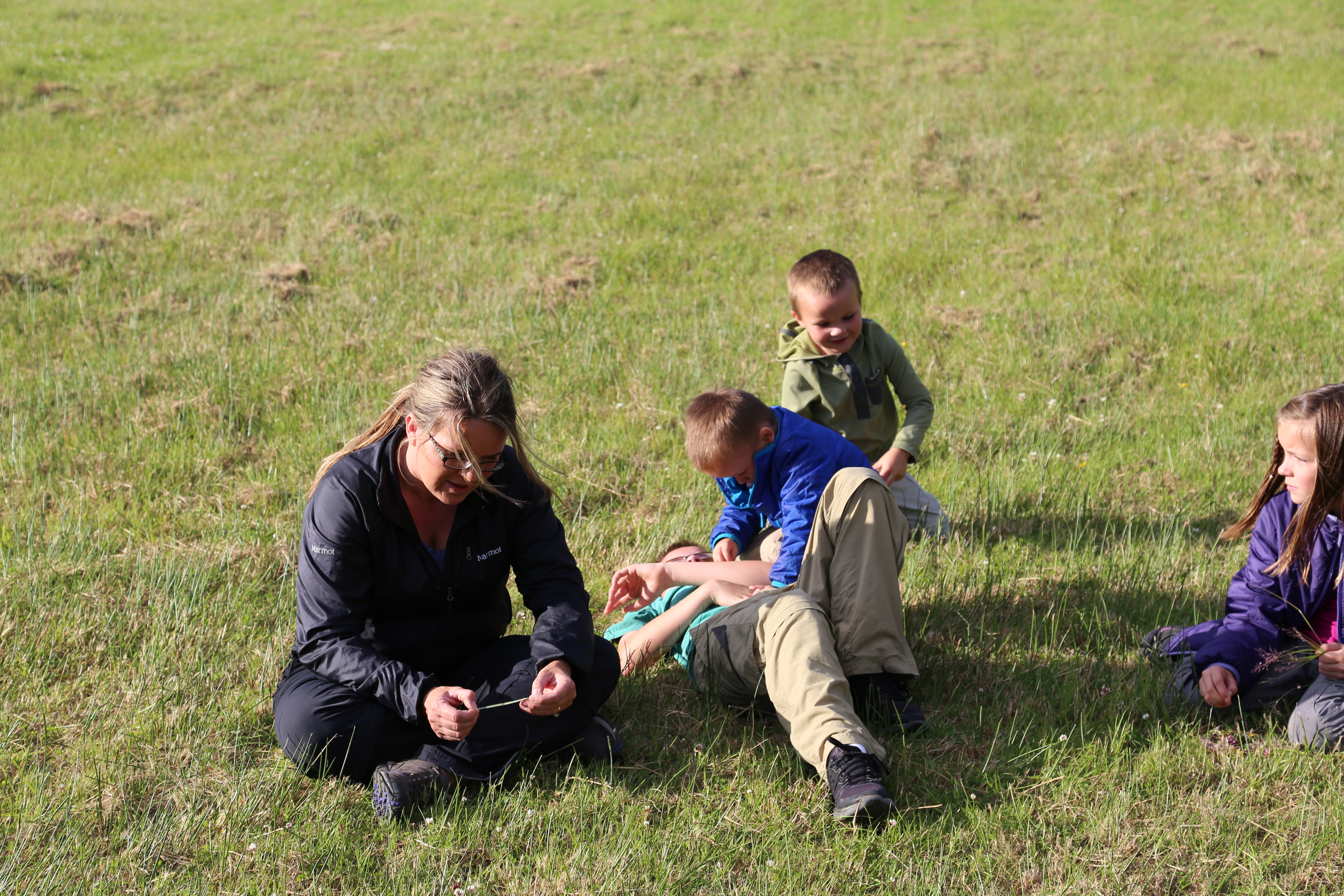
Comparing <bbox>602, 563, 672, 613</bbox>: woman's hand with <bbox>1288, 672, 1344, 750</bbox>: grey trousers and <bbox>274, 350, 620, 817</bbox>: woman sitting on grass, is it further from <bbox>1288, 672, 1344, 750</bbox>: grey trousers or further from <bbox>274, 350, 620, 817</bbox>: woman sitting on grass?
<bbox>1288, 672, 1344, 750</bbox>: grey trousers

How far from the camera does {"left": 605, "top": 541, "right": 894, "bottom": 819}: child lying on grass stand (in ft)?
10.9

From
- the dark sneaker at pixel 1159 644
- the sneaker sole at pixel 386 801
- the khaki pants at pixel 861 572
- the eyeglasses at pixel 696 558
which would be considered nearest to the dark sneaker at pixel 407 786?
the sneaker sole at pixel 386 801

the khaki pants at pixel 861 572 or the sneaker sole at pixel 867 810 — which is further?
the khaki pants at pixel 861 572

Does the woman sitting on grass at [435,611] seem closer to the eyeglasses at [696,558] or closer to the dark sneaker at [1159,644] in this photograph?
the eyeglasses at [696,558]

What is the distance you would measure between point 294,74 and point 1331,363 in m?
13.7

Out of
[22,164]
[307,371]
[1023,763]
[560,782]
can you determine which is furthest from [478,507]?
[22,164]

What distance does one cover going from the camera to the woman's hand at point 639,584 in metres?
4.27

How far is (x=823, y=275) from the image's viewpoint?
4.79 m

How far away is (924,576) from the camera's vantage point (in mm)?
4695

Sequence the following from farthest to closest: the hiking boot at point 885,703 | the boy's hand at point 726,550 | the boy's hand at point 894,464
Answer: the boy's hand at point 894,464
the boy's hand at point 726,550
the hiking boot at point 885,703

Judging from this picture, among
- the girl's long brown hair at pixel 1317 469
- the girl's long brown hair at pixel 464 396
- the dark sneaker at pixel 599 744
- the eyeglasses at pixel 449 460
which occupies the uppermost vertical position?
the girl's long brown hair at pixel 464 396

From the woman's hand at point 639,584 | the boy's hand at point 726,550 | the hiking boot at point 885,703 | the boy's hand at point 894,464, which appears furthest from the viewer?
the boy's hand at point 894,464

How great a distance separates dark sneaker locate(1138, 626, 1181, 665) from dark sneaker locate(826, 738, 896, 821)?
4.53 ft

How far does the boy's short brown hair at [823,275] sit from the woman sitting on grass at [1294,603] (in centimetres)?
183
